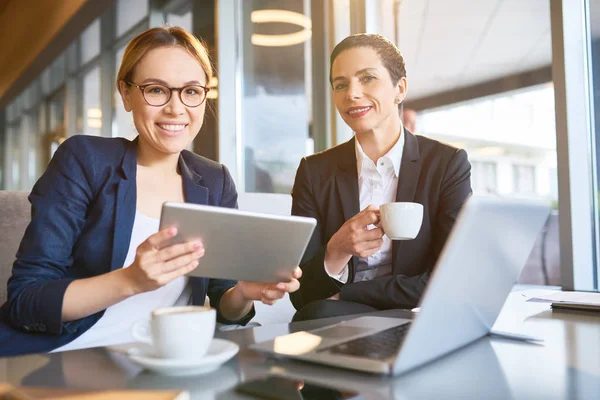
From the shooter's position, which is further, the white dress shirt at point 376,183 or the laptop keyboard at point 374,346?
the white dress shirt at point 376,183

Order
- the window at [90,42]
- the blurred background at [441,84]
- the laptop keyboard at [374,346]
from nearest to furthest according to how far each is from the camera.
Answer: the laptop keyboard at [374,346] → the blurred background at [441,84] → the window at [90,42]

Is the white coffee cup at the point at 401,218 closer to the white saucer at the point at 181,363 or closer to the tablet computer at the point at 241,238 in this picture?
the tablet computer at the point at 241,238

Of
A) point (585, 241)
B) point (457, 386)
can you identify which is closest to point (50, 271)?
point (457, 386)

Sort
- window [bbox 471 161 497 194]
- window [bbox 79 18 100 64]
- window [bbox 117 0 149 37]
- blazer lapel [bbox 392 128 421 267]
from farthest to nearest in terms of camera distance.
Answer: window [bbox 79 18 100 64] → window [bbox 117 0 149 37] → window [bbox 471 161 497 194] → blazer lapel [bbox 392 128 421 267]

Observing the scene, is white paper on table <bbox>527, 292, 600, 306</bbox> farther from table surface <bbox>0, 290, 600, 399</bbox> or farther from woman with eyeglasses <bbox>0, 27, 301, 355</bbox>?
woman with eyeglasses <bbox>0, 27, 301, 355</bbox>

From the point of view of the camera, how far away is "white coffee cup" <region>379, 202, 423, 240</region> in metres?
1.08

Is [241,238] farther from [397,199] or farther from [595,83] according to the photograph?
[595,83]

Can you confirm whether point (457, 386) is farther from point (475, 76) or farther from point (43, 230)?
point (475, 76)

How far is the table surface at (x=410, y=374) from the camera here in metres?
0.62

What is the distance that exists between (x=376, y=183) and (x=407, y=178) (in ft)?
0.34

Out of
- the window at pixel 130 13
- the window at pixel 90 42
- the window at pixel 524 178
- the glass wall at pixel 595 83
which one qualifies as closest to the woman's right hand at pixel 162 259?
the glass wall at pixel 595 83

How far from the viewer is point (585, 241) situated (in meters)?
2.40

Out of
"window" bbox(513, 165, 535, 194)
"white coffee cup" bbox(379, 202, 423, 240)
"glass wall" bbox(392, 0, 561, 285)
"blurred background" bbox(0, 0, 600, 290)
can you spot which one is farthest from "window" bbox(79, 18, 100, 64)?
"white coffee cup" bbox(379, 202, 423, 240)

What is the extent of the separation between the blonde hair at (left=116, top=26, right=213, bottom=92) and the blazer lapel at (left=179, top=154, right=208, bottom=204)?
251mm
